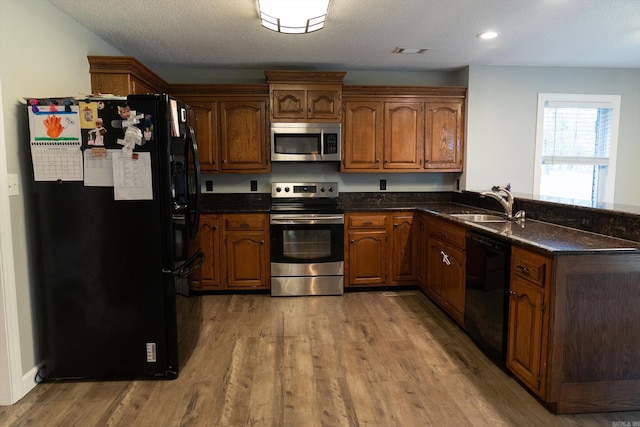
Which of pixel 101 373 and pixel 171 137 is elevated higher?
pixel 171 137

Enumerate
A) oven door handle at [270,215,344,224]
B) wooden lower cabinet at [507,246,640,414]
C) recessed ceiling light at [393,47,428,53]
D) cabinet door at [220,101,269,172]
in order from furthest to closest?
cabinet door at [220,101,269,172], oven door handle at [270,215,344,224], recessed ceiling light at [393,47,428,53], wooden lower cabinet at [507,246,640,414]

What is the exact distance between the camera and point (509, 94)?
14.3ft

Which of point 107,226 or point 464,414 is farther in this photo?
point 107,226

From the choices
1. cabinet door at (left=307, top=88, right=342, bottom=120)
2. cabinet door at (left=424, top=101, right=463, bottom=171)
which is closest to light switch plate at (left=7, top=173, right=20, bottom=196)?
cabinet door at (left=307, top=88, right=342, bottom=120)

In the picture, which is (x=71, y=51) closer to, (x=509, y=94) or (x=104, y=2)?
(x=104, y=2)

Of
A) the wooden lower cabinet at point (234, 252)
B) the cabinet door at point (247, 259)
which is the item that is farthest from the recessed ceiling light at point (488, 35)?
the cabinet door at point (247, 259)

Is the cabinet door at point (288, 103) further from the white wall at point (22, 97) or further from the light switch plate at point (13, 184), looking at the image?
the light switch plate at point (13, 184)

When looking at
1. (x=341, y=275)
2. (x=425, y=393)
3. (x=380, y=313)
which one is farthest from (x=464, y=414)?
(x=341, y=275)

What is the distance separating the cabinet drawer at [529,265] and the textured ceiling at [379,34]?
1.67 metres

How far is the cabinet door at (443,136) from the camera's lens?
4363 millimetres

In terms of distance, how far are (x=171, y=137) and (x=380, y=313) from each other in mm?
2292

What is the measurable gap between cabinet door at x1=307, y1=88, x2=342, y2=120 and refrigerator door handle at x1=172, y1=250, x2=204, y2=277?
78.1 inches

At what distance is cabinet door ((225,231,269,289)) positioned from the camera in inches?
159

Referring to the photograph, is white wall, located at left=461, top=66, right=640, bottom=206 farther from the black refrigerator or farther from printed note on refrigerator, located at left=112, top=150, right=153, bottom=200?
printed note on refrigerator, located at left=112, top=150, right=153, bottom=200
